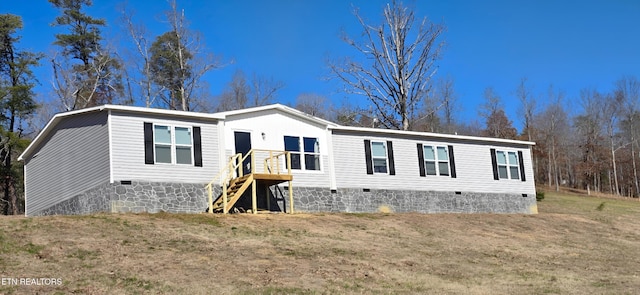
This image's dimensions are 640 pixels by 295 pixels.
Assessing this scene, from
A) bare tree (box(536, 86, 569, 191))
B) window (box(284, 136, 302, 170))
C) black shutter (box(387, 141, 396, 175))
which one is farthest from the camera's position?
bare tree (box(536, 86, 569, 191))

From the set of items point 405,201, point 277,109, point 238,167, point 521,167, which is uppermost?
point 277,109

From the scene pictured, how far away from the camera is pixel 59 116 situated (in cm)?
2256

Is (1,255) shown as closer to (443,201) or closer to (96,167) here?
(96,167)

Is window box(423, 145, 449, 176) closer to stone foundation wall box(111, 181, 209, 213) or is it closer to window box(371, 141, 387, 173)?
window box(371, 141, 387, 173)

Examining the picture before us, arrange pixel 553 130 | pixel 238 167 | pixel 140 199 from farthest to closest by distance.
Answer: pixel 553 130
pixel 238 167
pixel 140 199

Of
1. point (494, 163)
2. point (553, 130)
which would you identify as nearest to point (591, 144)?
point (553, 130)

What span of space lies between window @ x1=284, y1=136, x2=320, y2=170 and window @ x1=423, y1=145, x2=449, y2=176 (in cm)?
517

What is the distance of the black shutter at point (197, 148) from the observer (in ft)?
73.7

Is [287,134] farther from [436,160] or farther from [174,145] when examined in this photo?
[436,160]

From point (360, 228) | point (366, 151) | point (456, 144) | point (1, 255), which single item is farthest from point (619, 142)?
point (1, 255)

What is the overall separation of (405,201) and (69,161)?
12486 millimetres

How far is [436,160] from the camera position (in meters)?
28.3

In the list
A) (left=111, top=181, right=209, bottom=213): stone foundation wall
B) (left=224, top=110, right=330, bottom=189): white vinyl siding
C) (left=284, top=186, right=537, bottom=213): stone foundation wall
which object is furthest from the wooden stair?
(left=284, top=186, right=537, bottom=213): stone foundation wall

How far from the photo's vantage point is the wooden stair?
2175cm
